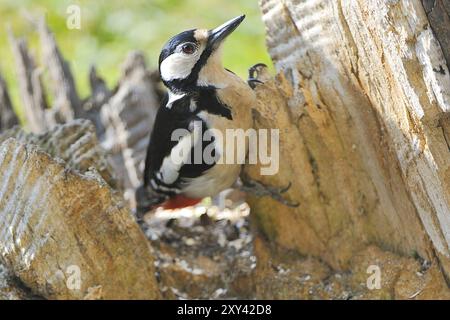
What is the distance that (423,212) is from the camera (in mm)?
3414

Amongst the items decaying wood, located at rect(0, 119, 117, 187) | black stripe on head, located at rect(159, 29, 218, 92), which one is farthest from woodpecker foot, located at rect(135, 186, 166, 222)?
black stripe on head, located at rect(159, 29, 218, 92)

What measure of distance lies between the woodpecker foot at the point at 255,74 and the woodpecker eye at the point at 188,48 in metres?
0.35

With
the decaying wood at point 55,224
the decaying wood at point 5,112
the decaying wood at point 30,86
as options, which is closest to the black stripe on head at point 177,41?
the decaying wood at point 55,224

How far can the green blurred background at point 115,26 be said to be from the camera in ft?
24.3

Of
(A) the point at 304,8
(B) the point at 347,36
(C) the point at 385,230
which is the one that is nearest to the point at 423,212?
(C) the point at 385,230

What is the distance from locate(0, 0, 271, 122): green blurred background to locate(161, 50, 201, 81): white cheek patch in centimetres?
320

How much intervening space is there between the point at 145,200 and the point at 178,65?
1.08m

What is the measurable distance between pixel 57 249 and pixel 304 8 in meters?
1.60

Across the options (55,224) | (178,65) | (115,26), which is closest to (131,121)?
(178,65)

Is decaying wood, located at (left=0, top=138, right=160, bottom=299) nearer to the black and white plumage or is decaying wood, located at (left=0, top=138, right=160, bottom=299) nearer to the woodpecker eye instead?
the black and white plumage

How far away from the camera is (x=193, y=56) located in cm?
389

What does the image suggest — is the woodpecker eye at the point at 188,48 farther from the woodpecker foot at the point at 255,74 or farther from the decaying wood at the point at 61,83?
the decaying wood at the point at 61,83

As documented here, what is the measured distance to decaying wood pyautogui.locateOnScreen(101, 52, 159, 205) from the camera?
5.48 m
